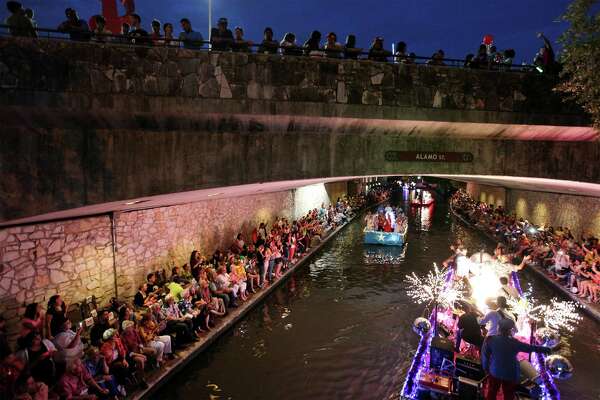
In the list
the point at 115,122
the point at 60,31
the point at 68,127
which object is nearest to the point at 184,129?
the point at 115,122

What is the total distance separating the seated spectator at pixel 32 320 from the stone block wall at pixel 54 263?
618mm

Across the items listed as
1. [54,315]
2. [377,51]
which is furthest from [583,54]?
[54,315]

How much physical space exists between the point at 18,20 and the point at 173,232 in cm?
751

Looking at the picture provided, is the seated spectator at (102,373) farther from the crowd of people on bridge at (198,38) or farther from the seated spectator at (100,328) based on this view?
the crowd of people on bridge at (198,38)

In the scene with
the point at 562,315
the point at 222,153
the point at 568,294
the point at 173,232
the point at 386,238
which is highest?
the point at 222,153

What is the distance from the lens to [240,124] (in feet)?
27.4

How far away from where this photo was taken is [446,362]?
7.79 m

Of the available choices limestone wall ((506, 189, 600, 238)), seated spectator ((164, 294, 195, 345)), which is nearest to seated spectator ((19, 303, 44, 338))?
seated spectator ((164, 294, 195, 345))

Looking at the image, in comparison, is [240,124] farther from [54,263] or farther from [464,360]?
[464,360]

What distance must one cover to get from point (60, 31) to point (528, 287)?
17011 millimetres

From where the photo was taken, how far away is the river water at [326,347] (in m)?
8.09

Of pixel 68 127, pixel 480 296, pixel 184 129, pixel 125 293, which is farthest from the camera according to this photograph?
pixel 125 293

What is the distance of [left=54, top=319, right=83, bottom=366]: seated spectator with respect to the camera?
23.5 feet

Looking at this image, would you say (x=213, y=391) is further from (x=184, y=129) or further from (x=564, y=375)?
(x=564, y=375)
